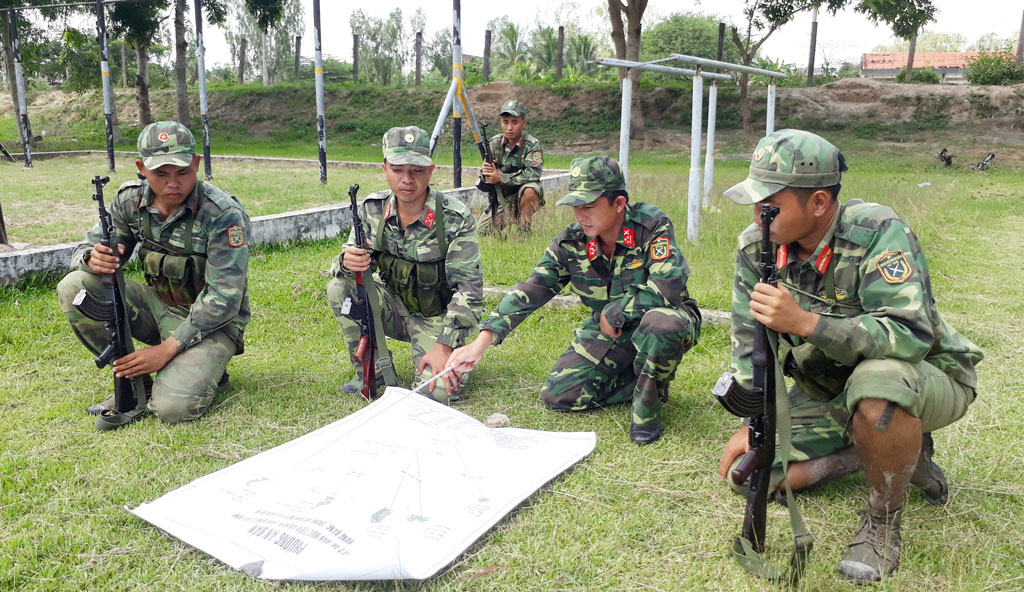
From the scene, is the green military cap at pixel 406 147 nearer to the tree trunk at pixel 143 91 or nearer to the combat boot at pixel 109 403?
the combat boot at pixel 109 403

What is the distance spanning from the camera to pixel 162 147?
3820 mm

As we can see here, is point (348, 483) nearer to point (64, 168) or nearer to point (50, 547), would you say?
point (50, 547)

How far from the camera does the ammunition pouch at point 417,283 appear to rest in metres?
4.36

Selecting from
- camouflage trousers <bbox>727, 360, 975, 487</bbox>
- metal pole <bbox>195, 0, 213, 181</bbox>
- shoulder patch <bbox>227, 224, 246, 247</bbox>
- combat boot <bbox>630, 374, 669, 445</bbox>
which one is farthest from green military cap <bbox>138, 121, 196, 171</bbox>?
metal pole <bbox>195, 0, 213, 181</bbox>

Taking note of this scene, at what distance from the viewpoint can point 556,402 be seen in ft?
12.8

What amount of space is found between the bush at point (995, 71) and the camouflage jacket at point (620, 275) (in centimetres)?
2800

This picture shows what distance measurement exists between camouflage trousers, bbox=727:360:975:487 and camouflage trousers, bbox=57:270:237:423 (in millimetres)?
2491

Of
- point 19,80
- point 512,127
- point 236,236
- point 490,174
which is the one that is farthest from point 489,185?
point 19,80

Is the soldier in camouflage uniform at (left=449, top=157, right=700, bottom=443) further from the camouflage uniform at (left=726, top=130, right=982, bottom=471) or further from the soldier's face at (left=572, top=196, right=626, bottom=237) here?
the camouflage uniform at (left=726, top=130, right=982, bottom=471)

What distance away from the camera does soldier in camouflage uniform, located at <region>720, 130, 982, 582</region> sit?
2.41m

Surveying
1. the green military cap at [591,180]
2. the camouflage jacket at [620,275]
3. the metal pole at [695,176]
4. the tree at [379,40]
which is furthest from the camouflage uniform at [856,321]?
the tree at [379,40]

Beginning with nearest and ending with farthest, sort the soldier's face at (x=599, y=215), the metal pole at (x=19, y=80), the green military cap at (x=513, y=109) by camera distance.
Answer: the soldier's face at (x=599, y=215) < the green military cap at (x=513, y=109) < the metal pole at (x=19, y=80)

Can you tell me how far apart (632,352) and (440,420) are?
1.12 m

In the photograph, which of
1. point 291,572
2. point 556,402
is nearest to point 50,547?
point 291,572
